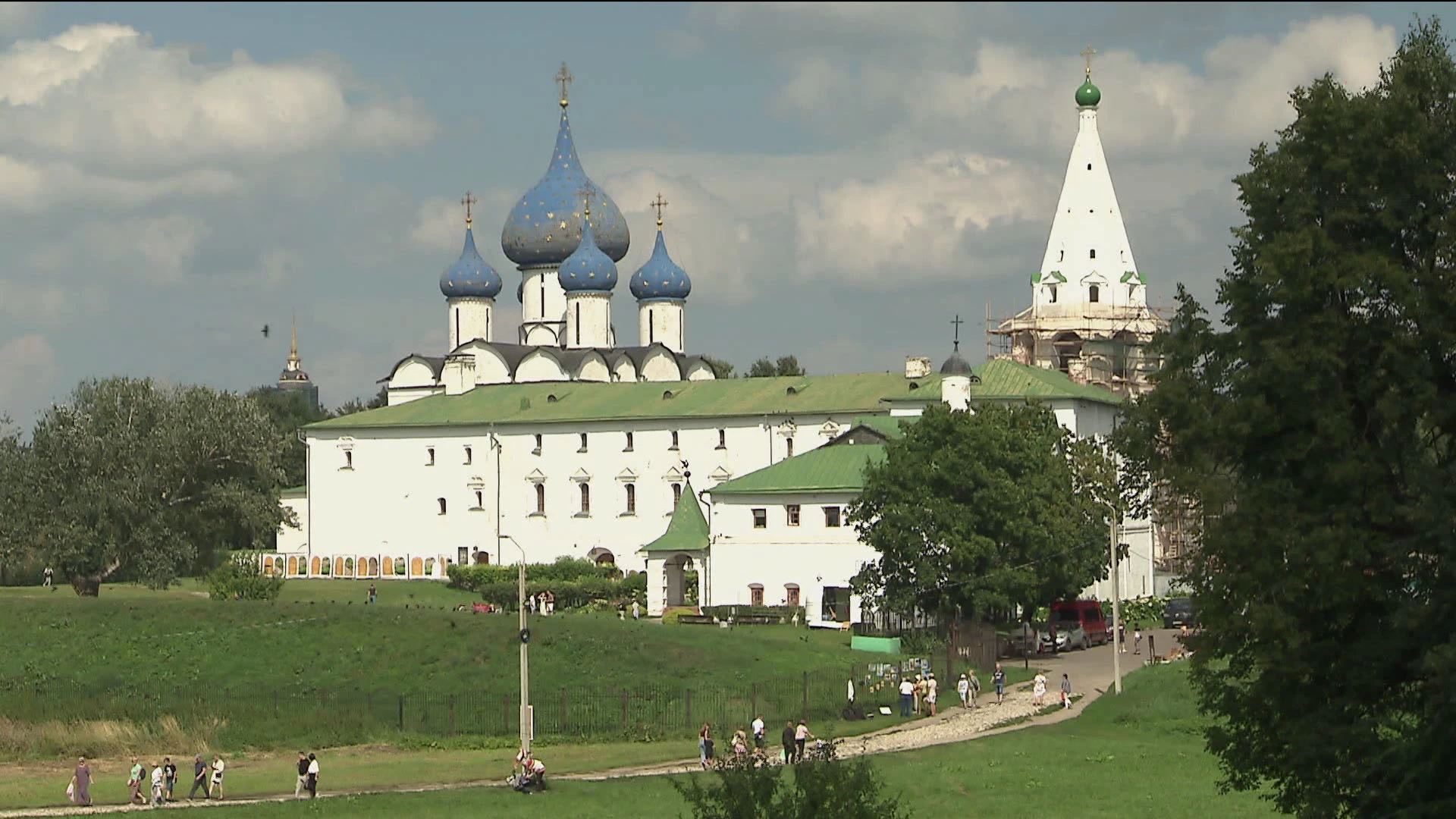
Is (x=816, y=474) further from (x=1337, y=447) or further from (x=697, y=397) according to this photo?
(x=1337, y=447)

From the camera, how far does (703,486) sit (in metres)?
75.5

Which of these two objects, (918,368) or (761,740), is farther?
(918,368)

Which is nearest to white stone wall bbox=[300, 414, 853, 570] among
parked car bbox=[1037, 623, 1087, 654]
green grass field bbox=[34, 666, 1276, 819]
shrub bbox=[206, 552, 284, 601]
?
shrub bbox=[206, 552, 284, 601]

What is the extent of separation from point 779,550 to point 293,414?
68.5 m

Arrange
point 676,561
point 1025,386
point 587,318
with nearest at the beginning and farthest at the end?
point 676,561 → point 1025,386 → point 587,318

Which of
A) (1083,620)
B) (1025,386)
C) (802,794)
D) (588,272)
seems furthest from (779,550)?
(802,794)

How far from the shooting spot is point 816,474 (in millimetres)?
63344

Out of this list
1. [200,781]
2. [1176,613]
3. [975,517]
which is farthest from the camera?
[1176,613]

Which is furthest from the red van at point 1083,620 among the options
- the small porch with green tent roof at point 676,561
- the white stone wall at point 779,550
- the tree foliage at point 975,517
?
the small porch with green tent roof at point 676,561

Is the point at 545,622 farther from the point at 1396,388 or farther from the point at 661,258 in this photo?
the point at 661,258

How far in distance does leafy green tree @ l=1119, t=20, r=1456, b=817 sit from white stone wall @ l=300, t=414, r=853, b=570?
53.1m

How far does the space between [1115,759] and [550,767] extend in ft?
30.3

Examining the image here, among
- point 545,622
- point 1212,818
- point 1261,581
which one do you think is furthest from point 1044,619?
point 1261,581

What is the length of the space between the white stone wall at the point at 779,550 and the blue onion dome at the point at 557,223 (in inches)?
1227
